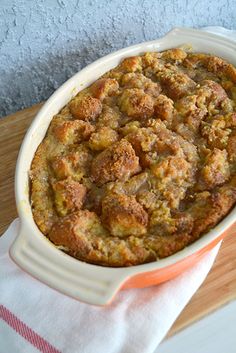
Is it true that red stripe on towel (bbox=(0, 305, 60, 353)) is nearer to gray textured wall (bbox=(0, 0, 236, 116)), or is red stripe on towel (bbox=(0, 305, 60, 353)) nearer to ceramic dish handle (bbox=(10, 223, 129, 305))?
ceramic dish handle (bbox=(10, 223, 129, 305))

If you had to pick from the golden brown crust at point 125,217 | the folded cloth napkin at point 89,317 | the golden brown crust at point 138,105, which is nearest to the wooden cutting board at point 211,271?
the folded cloth napkin at point 89,317

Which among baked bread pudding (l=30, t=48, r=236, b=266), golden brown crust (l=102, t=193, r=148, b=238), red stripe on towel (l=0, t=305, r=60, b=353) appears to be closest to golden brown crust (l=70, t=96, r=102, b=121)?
baked bread pudding (l=30, t=48, r=236, b=266)

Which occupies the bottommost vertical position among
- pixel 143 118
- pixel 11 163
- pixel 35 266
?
pixel 11 163

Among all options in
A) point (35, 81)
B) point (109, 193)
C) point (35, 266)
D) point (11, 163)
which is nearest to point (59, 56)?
point (35, 81)

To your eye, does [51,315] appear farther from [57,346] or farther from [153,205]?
[153,205]

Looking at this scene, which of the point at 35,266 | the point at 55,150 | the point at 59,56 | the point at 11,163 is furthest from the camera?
the point at 59,56
